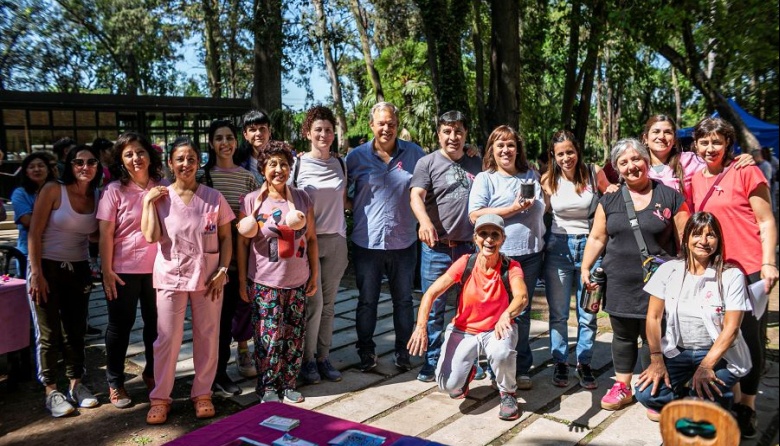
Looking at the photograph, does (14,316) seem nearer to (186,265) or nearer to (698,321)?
(186,265)

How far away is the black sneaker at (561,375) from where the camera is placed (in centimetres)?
412

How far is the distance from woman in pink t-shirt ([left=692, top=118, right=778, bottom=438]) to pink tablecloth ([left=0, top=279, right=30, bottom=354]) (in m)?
4.35

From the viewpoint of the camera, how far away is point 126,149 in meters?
3.64

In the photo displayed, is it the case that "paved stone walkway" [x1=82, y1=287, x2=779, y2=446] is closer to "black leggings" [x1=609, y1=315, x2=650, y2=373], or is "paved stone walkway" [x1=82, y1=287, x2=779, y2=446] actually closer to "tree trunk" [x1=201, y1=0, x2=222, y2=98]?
"black leggings" [x1=609, y1=315, x2=650, y2=373]

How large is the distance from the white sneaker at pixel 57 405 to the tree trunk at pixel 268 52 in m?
8.06

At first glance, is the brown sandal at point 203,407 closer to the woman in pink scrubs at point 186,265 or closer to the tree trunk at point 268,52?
the woman in pink scrubs at point 186,265

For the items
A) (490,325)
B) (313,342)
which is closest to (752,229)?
(490,325)

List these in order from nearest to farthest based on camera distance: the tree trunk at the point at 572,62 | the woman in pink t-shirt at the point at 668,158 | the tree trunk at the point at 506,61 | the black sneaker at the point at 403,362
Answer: the woman in pink t-shirt at the point at 668,158, the black sneaker at the point at 403,362, the tree trunk at the point at 506,61, the tree trunk at the point at 572,62

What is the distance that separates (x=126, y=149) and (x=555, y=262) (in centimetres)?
276

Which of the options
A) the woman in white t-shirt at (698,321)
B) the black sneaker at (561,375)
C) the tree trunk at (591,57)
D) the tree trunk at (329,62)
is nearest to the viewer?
the woman in white t-shirt at (698,321)

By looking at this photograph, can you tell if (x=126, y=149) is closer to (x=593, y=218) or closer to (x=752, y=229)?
(x=593, y=218)

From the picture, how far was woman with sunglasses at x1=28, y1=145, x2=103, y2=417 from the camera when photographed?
375cm

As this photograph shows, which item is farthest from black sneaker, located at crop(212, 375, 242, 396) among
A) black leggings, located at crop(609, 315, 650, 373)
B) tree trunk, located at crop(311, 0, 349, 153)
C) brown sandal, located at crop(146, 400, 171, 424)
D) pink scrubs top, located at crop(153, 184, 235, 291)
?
tree trunk, located at crop(311, 0, 349, 153)

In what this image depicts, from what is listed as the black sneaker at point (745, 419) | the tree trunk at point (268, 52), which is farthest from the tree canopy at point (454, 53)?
the black sneaker at point (745, 419)
